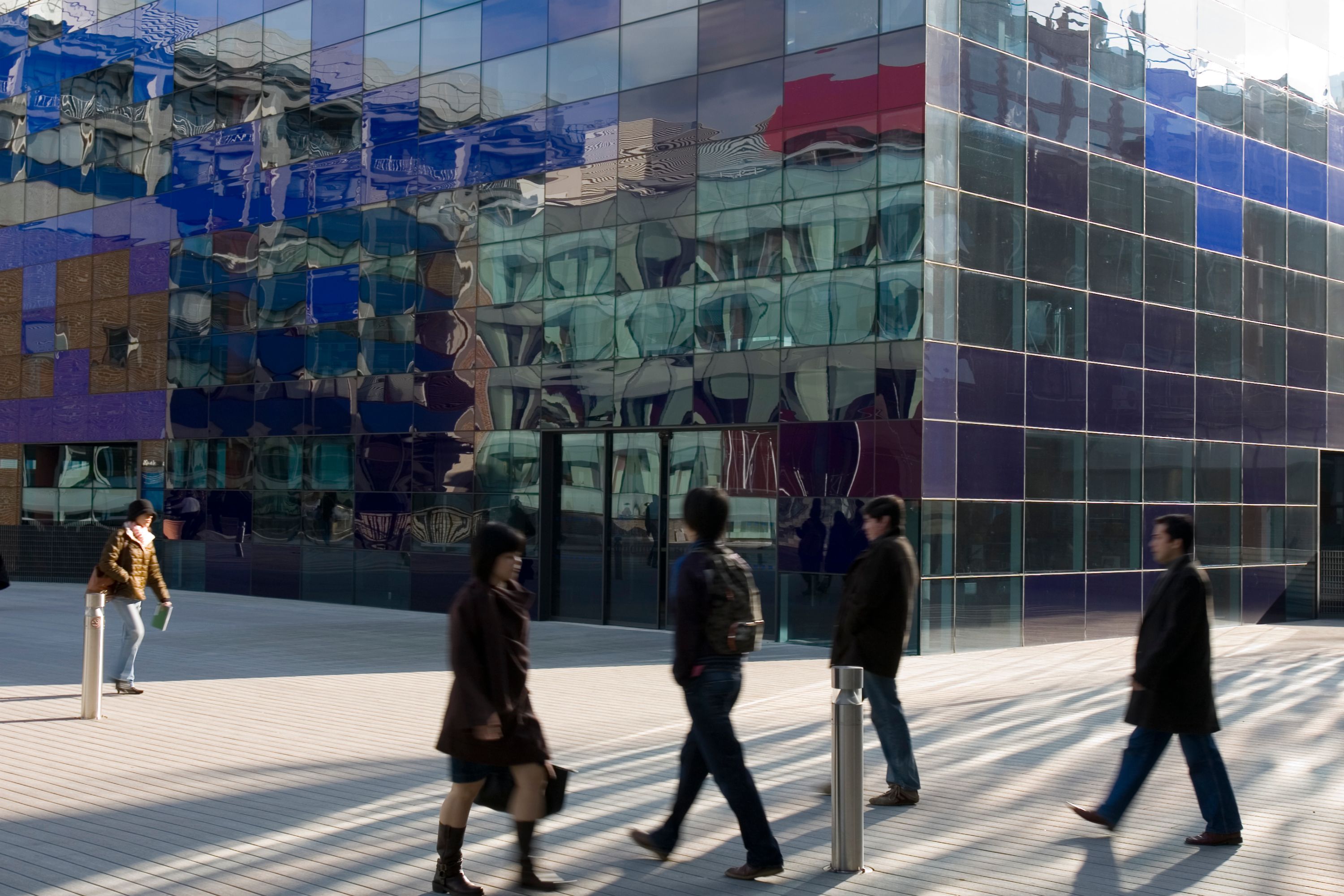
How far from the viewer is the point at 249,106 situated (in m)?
27.8

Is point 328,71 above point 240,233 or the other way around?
above

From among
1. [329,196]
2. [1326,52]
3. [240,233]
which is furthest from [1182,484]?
[240,233]

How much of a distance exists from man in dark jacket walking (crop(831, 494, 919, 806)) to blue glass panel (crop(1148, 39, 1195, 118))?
15172mm

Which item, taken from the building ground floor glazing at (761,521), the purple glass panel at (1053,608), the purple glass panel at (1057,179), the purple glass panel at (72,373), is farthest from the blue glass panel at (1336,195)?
the purple glass panel at (72,373)

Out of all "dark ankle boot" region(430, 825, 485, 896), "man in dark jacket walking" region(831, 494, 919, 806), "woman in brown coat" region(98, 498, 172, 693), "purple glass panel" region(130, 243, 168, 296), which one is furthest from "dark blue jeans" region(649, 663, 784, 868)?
"purple glass panel" region(130, 243, 168, 296)

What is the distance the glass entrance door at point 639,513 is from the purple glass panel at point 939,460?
2299mm

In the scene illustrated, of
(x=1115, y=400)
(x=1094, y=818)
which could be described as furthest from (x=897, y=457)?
(x=1094, y=818)

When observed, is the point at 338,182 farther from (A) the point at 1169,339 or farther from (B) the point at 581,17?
(A) the point at 1169,339

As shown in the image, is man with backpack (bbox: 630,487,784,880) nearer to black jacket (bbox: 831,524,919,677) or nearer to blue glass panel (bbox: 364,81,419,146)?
black jacket (bbox: 831,524,919,677)

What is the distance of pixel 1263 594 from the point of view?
2356 centimetres

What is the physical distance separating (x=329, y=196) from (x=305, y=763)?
59.2 ft

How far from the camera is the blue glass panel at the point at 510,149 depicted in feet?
74.2

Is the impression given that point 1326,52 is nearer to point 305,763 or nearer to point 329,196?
point 329,196

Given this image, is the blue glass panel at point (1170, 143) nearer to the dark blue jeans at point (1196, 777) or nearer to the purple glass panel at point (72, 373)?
the dark blue jeans at point (1196, 777)
